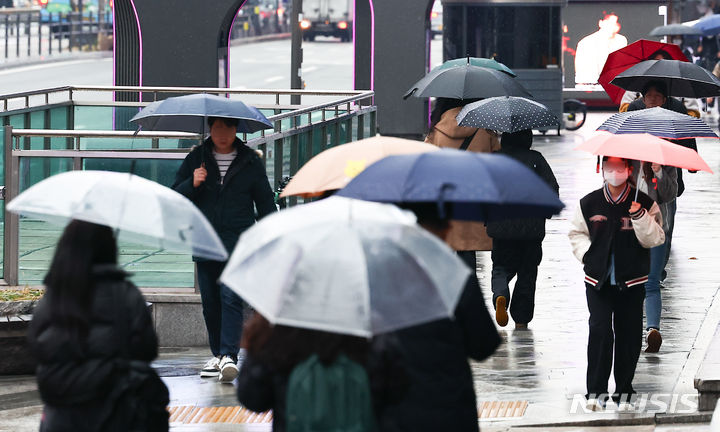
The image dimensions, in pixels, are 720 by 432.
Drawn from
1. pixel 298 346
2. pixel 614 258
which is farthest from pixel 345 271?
pixel 614 258

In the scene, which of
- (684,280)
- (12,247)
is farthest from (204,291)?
(684,280)

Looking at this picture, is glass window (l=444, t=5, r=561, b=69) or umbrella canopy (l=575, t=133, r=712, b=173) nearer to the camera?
umbrella canopy (l=575, t=133, r=712, b=173)

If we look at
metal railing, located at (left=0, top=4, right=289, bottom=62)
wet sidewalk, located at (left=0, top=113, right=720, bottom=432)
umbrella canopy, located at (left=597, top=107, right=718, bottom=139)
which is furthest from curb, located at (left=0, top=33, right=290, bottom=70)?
umbrella canopy, located at (left=597, top=107, right=718, bottom=139)

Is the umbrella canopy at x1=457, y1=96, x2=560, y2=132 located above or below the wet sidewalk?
above

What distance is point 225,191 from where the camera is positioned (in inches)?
334

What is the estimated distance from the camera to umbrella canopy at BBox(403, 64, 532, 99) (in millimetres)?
11164

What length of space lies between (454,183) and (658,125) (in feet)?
14.8

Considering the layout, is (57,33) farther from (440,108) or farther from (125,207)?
(125,207)

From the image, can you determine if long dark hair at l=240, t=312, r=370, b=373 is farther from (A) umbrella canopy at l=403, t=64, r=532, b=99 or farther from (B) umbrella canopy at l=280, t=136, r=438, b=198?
(A) umbrella canopy at l=403, t=64, r=532, b=99

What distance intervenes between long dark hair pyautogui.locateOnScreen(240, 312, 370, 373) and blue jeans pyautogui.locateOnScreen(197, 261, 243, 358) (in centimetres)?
439

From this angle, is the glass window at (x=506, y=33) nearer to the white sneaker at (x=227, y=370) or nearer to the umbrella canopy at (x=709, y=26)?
the umbrella canopy at (x=709, y=26)

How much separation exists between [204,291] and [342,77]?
3600 cm

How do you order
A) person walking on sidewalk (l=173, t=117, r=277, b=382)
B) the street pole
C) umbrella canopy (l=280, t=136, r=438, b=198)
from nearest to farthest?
1. umbrella canopy (l=280, t=136, r=438, b=198)
2. person walking on sidewalk (l=173, t=117, r=277, b=382)
3. the street pole

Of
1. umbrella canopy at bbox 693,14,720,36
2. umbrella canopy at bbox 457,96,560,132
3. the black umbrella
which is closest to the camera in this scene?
umbrella canopy at bbox 457,96,560,132
